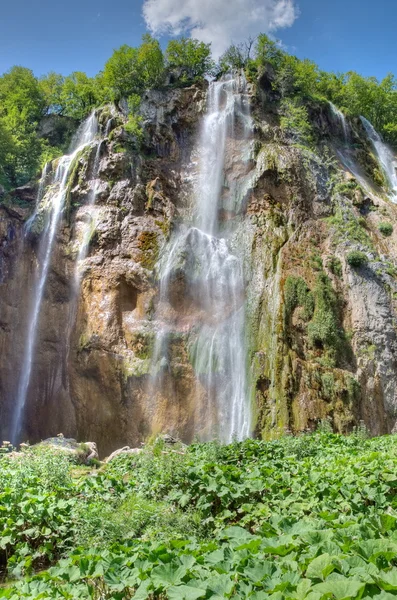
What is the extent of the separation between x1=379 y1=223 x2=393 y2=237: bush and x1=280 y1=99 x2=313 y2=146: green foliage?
6461 millimetres

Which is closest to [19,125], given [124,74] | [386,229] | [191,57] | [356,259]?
[124,74]

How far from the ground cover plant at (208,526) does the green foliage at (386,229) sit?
43.0ft

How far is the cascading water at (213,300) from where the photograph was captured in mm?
17016

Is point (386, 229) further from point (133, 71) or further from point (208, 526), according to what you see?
point (208, 526)

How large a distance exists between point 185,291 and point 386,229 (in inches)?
399

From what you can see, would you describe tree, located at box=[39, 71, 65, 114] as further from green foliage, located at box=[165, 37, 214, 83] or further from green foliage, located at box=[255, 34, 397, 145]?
green foliage, located at box=[255, 34, 397, 145]

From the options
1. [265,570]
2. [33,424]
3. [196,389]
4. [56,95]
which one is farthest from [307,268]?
[56,95]

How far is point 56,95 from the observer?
3231 centimetres

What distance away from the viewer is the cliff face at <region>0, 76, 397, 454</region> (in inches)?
663

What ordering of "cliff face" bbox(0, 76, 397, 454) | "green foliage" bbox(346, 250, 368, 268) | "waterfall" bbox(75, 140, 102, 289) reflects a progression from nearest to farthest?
"cliff face" bbox(0, 76, 397, 454)
"green foliage" bbox(346, 250, 368, 268)
"waterfall" bbox(75, 140, 102, 289)

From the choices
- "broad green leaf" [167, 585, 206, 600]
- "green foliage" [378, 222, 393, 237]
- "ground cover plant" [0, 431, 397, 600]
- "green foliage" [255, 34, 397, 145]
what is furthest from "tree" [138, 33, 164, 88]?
"broad green leaf" [167, 585, 206, 600]

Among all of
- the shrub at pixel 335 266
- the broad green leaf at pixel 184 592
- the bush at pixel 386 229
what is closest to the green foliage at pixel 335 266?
the shrub at pixel 335 266

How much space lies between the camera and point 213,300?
62.8 feet

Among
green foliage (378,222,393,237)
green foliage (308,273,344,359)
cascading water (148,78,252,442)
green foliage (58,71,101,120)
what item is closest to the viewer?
cascading water (148,78,252,442)
